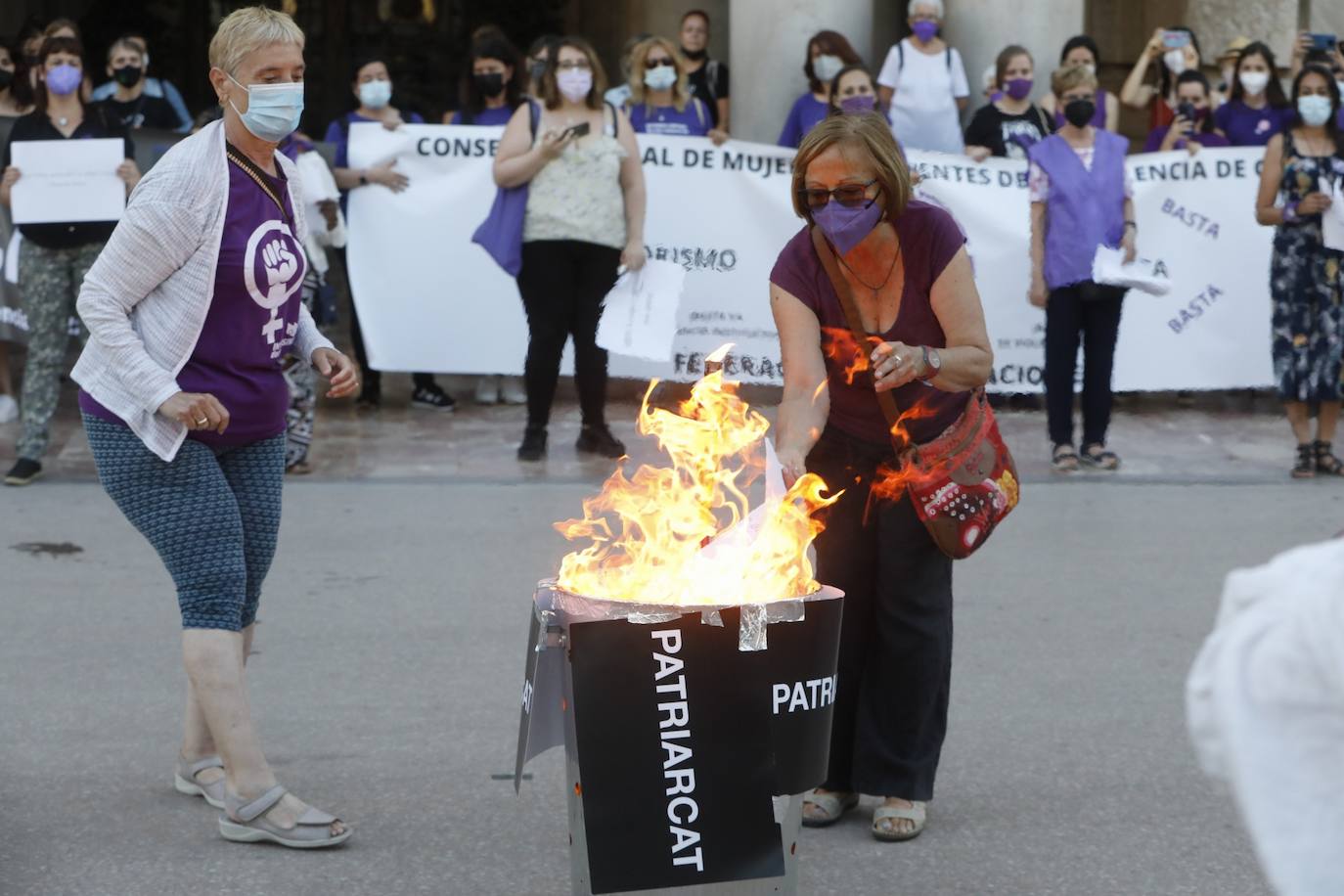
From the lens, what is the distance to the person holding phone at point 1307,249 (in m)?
8.83

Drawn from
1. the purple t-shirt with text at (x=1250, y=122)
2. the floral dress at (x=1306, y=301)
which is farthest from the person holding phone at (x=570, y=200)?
the purple t-shirt with text at (x=1250, y=122)

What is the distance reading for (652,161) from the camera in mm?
10477

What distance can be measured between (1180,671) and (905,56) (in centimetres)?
588

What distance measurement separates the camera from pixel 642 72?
10.5 metres

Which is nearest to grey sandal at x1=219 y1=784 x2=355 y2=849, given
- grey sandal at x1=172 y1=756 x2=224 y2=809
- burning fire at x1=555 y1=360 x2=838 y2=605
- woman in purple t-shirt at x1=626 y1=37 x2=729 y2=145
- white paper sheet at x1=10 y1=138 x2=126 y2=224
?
grey sandal at x1=172 y1=756 x2=224 y2=809

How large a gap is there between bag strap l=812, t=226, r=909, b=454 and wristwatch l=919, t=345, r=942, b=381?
156 millimetres

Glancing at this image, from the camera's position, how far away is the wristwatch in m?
4.21

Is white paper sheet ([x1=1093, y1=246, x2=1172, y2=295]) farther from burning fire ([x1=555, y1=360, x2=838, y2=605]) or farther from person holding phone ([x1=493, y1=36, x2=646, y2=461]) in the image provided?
burning fire ([x1=555, y1=360, x2=838, y2=605])

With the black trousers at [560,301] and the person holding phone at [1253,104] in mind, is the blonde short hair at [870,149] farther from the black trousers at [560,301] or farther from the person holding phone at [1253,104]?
the person holding phone at [1253,104]

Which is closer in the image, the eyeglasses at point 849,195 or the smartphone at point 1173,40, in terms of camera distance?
the eyeglasses at point 849,195

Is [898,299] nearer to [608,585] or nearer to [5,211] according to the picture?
[608,585]

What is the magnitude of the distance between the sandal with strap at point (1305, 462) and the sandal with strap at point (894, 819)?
16.8 feet

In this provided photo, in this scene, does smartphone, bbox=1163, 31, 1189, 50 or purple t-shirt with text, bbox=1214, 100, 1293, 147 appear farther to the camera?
smartphone, bbox=1163, 31, 1189, 50

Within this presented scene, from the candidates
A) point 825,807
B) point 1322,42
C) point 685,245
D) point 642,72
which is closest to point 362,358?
point 685,245
